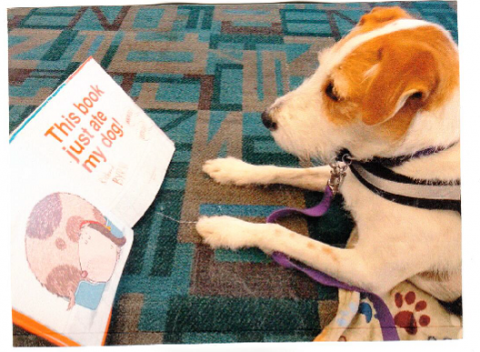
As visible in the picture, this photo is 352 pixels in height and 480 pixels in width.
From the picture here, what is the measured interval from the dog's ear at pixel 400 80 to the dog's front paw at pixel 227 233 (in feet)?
1.62

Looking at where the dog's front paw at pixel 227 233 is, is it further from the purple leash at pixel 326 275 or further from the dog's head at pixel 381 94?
the dog's head at pixel 381 94

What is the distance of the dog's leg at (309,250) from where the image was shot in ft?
3.11

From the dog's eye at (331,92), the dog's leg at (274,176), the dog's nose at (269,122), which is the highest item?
the dog's eye at (331,92)

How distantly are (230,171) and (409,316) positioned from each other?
701 mm

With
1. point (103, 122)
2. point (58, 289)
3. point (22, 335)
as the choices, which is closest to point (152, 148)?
point (103, 122)

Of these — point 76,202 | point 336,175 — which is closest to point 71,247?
point 76,202

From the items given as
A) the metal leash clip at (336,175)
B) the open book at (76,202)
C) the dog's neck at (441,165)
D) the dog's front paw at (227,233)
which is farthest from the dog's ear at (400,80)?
the open book at (76,202)

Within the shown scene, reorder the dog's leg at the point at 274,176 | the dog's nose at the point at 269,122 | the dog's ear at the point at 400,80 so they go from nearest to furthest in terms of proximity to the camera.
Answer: the dog's ear at the point at 400,80, the dog's nose at the point at 269,122, the dog's leg at the point at 274,176

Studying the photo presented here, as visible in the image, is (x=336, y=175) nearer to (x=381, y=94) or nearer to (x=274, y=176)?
(x=274, y=176)

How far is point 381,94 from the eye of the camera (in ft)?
2.66

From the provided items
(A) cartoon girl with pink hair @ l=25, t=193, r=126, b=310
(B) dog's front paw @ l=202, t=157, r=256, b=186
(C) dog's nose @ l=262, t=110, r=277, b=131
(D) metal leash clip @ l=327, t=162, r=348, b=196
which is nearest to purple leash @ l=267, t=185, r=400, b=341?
(D) metal leash clip @ l=327, t=162, r=348, b=196

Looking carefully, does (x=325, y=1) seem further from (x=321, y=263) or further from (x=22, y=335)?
(x=22, y=335)

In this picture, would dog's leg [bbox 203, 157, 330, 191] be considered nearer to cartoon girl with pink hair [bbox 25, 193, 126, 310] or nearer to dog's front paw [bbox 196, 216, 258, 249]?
dog's front paw [bbox 196, 216, 258, 249]

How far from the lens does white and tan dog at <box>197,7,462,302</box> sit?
82 cm
